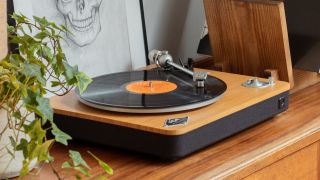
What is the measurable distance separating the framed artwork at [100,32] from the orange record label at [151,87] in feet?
0.67


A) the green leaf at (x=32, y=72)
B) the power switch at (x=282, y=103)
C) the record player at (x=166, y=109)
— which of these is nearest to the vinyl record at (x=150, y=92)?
the record player at (x=166, y=109)

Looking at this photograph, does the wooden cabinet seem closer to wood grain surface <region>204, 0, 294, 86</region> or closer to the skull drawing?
wood grain surface <region>204, 0, 294, 86</region>

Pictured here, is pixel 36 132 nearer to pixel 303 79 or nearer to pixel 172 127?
pixel 172 127

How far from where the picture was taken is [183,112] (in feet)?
3.56

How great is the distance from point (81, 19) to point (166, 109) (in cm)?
38

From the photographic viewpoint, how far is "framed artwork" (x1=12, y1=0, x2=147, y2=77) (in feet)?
4.32

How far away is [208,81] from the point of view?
1.19m

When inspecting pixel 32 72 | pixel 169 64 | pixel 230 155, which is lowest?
pixel 230 155

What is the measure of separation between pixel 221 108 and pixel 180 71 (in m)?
0.19

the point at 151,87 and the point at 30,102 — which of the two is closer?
the point at 30,102

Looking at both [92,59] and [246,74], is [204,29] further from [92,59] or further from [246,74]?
[92,59]

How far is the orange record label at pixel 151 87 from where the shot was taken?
1146 mm

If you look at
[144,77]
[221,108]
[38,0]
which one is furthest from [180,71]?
[38,0]

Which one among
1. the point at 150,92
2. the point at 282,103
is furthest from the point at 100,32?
the point at 282,103
